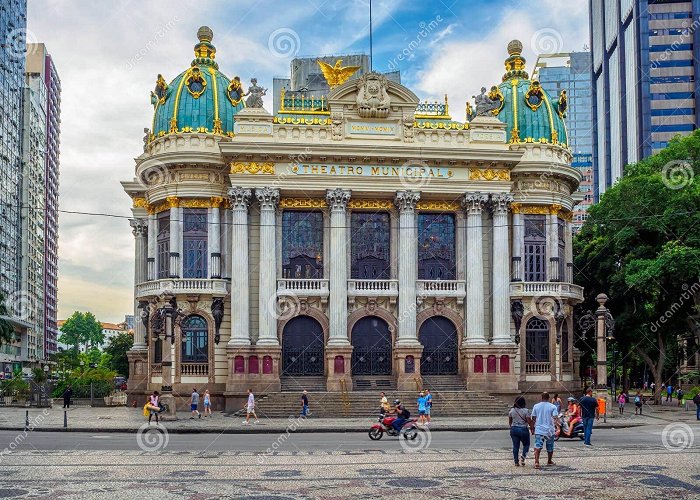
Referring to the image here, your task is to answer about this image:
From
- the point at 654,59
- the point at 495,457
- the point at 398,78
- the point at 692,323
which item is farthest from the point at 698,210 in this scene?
the point at 654,59

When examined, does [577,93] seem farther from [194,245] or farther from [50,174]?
[194,245]

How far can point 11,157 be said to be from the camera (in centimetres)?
10688

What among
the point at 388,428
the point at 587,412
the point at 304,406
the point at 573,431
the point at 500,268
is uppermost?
the point at 500,268

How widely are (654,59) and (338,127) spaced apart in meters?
87.5

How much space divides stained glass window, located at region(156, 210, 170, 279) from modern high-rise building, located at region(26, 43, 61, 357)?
82790mm

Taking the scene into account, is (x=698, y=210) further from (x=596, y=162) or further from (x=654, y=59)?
(x=596, y=162)

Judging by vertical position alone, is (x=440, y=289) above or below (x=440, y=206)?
below

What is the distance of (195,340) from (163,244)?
20.4 feet

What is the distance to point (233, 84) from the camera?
184ft

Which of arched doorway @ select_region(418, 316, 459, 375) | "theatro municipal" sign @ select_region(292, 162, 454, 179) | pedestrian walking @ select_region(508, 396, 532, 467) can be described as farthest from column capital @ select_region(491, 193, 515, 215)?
pedestrian walking @ select_region(508, 396, 532, 467)

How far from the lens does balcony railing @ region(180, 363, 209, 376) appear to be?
5206 cm

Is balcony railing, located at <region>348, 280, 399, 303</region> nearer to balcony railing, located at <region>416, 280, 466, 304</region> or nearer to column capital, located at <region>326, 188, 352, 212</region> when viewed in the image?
balcony railing, located at <region>416, 280, 466, 304</region>

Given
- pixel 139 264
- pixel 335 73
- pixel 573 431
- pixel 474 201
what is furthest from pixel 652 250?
pixel 139 264

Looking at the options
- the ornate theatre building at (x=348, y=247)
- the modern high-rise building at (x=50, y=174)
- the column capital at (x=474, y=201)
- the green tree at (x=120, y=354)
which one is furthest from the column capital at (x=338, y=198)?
the modern high-rise building at (x=50, y=174)
